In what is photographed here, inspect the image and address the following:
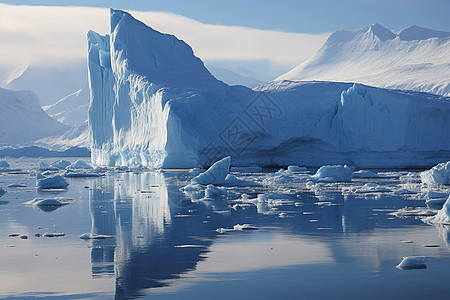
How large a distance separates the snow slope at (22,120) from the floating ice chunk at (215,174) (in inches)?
2043

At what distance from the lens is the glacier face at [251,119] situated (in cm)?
2683

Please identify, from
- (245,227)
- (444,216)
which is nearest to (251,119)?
(245,227)

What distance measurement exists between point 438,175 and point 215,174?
253 inches

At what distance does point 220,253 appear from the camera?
8008 mm

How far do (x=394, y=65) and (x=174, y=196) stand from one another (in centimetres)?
5376

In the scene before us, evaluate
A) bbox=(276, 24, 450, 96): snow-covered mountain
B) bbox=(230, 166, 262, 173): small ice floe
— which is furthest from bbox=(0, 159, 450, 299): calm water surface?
bbox=(276, 24, 450, 96): snow-covered mountain

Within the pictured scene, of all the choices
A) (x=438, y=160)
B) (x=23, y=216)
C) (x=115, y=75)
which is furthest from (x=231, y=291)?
(x=115, y=75)

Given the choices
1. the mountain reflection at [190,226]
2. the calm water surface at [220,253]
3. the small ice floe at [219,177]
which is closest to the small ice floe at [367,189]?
the mountain reflection at [190,226]

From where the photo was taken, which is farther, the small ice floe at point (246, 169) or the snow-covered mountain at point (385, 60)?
the snow-covered mountain at point (385, 60)

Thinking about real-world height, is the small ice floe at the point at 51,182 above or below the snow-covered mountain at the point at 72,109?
below

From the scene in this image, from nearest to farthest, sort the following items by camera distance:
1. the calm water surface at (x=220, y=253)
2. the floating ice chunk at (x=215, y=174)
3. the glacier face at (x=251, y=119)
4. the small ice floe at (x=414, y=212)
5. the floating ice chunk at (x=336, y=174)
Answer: the calm water surface at (x=220, y=253)
the small ice floe at (x=414, y=212)
the floating ice chunk at (x=215, y=174)
the floating ice chunk at (x=336, y=174)
the glacier face at (x=251, y=119)

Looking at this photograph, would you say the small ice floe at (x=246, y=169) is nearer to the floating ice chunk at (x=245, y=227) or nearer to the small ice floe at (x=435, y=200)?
the small ice floe at (x=435, y=200)

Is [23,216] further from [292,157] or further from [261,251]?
[292,157]

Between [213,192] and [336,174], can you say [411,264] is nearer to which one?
[213,192]
